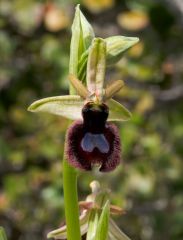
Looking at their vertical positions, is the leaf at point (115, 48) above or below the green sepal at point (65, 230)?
above

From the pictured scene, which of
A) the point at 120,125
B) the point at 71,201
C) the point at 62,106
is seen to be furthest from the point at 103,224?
the point at 120,125

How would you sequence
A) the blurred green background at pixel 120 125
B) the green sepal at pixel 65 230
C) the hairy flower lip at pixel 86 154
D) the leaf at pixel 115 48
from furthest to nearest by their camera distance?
the blurred green background at pixel 120 125 < the green sepal at pixel 65 230 < the leaf at pixel 115 48 < the hairy flower lip at pixel 86 154

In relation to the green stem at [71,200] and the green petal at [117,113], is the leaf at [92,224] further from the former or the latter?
the green petal at [117,113]

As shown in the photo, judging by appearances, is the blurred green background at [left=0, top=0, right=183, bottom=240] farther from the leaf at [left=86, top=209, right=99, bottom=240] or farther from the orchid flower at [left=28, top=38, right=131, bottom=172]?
the orchid flower at [left=28, top=38, right=131, bottom=172]

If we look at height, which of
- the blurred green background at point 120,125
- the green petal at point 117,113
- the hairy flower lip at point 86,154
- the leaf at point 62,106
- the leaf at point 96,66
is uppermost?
the leaf at point 96,66

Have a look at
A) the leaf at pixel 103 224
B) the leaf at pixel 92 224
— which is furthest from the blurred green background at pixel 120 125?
the leaf at pixel 103 224

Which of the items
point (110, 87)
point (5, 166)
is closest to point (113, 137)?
point (110, 87)

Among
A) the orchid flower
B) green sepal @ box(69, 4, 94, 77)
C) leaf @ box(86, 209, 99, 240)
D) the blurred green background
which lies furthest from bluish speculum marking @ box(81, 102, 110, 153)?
the blurred green background
